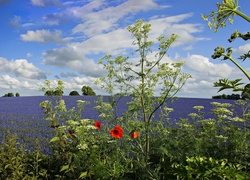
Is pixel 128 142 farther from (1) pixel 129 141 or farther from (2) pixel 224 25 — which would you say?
(2) pixel 224 25

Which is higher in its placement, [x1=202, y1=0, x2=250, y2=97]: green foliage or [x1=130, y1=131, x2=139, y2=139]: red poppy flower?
[x1=202, y1=0, x2=250, y2=97]: green foliage

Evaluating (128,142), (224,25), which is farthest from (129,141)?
(224,25)

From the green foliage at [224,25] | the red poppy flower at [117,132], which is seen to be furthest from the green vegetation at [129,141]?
the green foliage at [224,25]

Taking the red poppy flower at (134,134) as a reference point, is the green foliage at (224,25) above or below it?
above

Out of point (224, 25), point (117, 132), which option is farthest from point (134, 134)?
point (224, 25)

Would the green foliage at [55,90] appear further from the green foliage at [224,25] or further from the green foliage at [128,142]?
the green foliage at [224,25]

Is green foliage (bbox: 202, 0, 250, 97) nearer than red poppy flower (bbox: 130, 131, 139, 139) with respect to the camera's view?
Yes

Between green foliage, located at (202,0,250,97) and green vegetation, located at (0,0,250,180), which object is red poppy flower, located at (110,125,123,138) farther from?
green foliage, located at (202,0,250,97)

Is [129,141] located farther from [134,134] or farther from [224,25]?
[224,25]

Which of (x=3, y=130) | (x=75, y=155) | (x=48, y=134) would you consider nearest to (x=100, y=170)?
(x=75, y=155)

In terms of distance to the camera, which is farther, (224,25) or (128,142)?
(128,142)

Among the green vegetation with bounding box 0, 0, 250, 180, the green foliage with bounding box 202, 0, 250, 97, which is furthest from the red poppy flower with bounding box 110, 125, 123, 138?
the green foliage with bounding box 202, 0, 250, 97

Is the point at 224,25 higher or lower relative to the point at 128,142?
higher

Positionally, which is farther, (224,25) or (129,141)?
(129,141)
